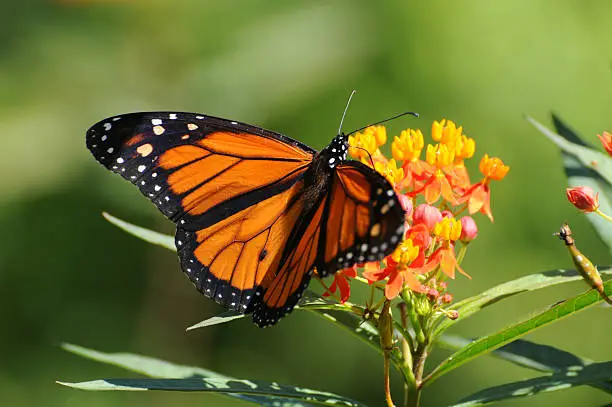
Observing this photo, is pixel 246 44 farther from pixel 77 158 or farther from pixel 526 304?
pixel 526 304

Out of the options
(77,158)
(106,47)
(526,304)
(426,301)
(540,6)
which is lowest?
→ (426,301)

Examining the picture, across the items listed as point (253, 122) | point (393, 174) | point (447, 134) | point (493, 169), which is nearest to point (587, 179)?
point (493, 169)

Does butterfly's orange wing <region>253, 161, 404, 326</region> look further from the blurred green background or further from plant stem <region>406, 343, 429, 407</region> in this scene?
the blurred green background

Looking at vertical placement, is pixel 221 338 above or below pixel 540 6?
below

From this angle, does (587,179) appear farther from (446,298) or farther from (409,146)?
(446,298)

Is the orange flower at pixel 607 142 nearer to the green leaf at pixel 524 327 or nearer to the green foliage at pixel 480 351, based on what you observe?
the green foliage at pixel 480 351

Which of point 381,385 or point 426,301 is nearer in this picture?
point 426,301

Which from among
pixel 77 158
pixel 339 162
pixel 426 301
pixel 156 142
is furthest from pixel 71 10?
pixel 426 301
